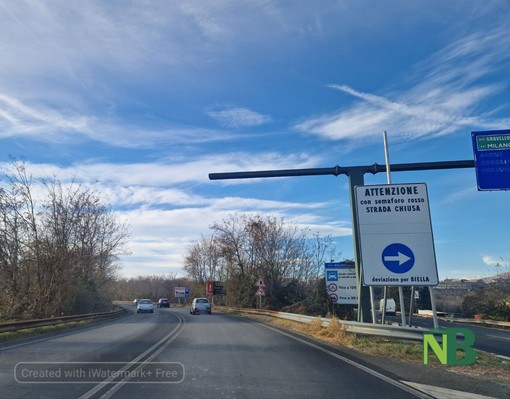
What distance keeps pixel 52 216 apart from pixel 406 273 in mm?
29210

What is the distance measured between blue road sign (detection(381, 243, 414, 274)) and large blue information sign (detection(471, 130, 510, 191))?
2841 mm

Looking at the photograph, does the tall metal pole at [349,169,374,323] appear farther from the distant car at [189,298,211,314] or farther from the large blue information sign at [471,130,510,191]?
the distant car at [189,298,211,314]

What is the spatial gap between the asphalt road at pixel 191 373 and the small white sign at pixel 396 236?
260 cm

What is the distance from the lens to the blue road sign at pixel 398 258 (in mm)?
13305

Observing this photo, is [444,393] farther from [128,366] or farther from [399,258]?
[128,366]

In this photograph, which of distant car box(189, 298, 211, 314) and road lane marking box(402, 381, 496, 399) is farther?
distant car box(189, 298, 211, 314)

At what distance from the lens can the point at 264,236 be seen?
4991 cm

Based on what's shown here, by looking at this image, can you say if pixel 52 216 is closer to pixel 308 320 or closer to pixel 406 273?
pixel 308 320

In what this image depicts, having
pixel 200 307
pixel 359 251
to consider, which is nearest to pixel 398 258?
pixel 359 251

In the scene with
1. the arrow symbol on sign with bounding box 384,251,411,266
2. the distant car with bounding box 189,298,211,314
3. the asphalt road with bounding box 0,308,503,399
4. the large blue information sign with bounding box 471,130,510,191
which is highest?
the large blue information sign with bounding box 471,130,510,191

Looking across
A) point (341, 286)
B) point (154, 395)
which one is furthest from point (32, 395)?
point (341, 286)

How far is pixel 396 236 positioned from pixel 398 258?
0.66 metres

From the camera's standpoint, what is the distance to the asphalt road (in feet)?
24.9

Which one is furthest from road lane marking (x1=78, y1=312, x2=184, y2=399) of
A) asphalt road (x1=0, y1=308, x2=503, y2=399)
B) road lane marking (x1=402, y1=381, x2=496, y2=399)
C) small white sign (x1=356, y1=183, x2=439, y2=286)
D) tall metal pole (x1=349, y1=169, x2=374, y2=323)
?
tall metal pole (x1=349, y1=169, x2=374, y2=323)
